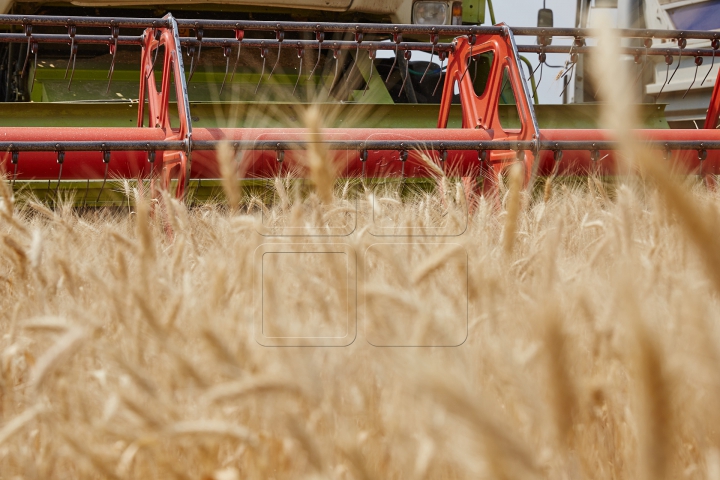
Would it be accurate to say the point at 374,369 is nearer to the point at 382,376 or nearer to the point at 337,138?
the point at 382,376

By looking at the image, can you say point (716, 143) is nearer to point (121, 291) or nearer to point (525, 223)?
point (525, 223)

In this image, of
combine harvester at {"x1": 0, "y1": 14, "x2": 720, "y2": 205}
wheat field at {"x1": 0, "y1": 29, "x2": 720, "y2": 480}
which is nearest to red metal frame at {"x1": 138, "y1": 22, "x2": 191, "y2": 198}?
combine harvester at {"x1": 0, "y1": 14, "x2": 720, "y2": 205}

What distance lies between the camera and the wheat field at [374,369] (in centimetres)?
47

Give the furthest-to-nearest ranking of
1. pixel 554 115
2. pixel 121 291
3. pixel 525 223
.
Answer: pixel 554 115
pixel 525 223
pixel 121 291

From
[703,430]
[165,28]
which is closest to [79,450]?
[703,430]

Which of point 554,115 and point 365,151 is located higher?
point 554,115

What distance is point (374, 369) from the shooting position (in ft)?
2.64

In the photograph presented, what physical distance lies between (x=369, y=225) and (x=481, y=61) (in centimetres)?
430

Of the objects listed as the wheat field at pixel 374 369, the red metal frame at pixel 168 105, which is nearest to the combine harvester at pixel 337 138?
the red metal frame at pixel 168 105

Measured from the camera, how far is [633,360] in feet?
1.45

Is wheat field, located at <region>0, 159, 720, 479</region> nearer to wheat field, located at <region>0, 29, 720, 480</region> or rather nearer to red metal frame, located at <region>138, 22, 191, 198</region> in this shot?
wheat field, located at <region>0, 29, 720, 480</region>

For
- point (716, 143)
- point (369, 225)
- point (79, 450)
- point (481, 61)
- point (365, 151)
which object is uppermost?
point (481, 61)

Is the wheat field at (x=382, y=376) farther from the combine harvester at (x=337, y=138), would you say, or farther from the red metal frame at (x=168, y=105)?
the red metal frame at (x=168, y=105)

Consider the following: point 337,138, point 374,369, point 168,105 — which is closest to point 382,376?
point 374,369
